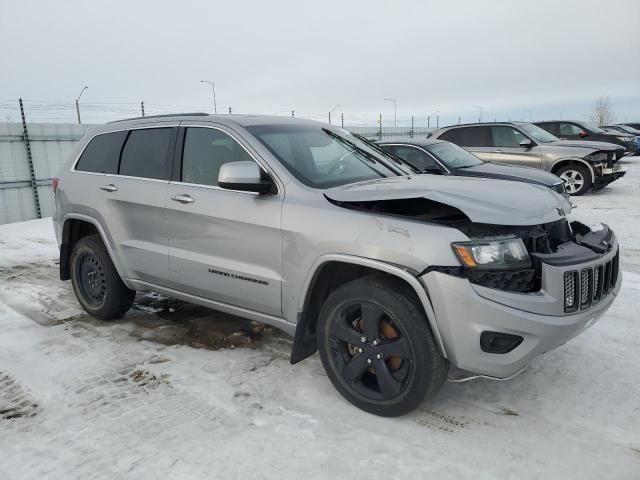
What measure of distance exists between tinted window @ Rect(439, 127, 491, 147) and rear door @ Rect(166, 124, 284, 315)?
9.11 meters

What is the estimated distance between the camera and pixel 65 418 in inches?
121

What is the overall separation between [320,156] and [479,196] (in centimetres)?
129

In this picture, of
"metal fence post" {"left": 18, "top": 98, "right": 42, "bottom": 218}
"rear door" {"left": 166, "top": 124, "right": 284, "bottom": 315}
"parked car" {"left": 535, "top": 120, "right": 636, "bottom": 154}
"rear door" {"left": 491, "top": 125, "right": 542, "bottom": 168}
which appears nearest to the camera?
"rear door" {"left": 166, "top": 124, "right": 284, "bottom": 315}

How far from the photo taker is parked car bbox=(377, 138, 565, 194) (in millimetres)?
7945

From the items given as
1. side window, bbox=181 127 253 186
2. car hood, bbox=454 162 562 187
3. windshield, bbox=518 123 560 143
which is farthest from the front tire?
windshield, bbox=518 123 560 143

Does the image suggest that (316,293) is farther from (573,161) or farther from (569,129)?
(569,129)

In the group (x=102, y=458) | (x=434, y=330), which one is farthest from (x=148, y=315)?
(x=434, y=330)

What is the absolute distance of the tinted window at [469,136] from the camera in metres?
11.8

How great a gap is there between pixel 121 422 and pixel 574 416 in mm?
2626

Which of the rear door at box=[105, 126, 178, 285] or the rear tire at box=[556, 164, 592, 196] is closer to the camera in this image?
the rear door at box=[105, 126, 178, 285]

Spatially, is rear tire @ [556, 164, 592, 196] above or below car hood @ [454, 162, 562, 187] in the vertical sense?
below

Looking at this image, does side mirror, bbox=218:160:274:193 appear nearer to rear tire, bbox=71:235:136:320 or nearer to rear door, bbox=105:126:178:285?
rear door, bbox=105:126:178:285

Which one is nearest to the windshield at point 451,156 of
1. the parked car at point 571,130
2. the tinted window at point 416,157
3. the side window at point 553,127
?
the tinted window at point 416,157

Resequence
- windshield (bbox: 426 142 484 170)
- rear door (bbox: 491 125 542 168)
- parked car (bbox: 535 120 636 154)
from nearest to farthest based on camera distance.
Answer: windshield (bbox: 426 142 484 170)
rear door (bbox: 491 125 542 168)
parked car (bbox: 535 120 636 154)
